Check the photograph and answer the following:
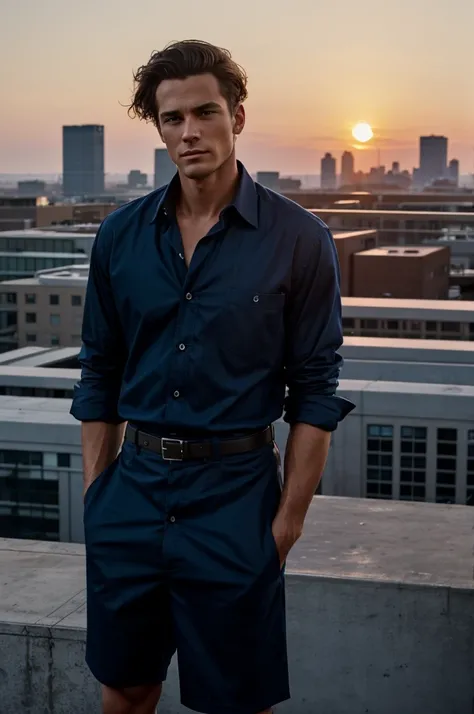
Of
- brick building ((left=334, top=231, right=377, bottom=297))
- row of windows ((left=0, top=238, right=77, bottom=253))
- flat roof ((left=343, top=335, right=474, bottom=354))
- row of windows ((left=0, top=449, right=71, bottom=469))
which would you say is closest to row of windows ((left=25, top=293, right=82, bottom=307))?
brick building ((left=334, top=231, right=377, bottom=297))

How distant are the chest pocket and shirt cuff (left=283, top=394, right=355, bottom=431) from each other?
15cm

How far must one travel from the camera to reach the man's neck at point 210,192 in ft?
11.1

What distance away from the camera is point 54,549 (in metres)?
7.09

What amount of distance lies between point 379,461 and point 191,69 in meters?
16.8

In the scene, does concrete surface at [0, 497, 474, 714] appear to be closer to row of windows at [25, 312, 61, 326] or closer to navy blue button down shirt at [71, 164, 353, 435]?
navy blue button down shirt at [71, 164, 353, 435]

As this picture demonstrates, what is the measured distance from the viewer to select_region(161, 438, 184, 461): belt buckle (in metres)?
3.28

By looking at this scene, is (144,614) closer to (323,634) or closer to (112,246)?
(112,246)

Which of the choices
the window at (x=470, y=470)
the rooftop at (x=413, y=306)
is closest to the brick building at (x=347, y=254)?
the rooftop at (x=413, y=306)

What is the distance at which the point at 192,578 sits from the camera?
10.8 ft

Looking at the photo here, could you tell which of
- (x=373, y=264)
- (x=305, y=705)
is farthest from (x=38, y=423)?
(x=373, y=264)

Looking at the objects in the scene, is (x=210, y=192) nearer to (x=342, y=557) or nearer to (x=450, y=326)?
(x=342, y=557)

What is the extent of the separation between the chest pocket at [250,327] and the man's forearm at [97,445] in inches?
19.1

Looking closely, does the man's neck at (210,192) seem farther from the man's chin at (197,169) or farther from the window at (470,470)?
the window at (470,470)

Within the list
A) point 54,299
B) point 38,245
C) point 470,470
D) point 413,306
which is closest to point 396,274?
point 413,306
